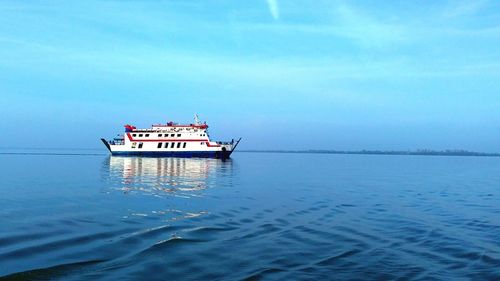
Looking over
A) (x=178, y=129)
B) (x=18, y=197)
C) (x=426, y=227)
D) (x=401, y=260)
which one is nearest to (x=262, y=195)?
(x=426, y=227)

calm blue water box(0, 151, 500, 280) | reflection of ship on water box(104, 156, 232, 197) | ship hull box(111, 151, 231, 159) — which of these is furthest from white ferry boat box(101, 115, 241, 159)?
calm blue water box(0, 151, 500, 280)

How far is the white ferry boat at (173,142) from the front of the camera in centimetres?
8162

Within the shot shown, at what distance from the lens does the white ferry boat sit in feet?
268

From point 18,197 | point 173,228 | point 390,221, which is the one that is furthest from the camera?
point 18,197

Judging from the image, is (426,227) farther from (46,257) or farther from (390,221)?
(46,257)

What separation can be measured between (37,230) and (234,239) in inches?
246

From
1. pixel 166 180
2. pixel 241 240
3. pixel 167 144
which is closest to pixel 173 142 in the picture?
pixel 167 144

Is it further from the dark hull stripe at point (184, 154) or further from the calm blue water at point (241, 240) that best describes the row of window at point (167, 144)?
the calm blue water at point (241, 240)

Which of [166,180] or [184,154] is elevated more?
[184,154]

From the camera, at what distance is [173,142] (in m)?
83.1

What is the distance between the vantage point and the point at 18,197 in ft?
69.4

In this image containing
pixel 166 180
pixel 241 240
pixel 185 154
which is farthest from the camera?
pixel 185 154

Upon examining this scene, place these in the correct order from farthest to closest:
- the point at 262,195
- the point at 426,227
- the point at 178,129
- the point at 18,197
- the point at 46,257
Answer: the point at 178,129
the point at 262,195
the point at 18,197
the point at 426,227
the point at 46,257

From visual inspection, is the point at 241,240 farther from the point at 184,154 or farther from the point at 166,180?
the point at 184,154
